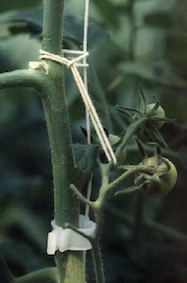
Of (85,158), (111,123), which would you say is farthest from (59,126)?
(111,123)

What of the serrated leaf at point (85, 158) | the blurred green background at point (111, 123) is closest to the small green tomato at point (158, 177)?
the serrated leaf at point (85, 158)

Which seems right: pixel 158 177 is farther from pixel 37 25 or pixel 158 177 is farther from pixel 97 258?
pixel 37 25

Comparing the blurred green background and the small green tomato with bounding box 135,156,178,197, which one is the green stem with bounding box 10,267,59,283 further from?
the blurred green background

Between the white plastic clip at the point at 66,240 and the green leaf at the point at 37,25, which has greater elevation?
the green leaf at the point at 37,25

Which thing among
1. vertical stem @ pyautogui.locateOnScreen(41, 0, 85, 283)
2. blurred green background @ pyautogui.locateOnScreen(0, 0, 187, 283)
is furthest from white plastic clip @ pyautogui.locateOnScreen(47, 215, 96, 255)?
blurred green background @ pyautogui.locateOnScreen(0, 0, 187, 283)

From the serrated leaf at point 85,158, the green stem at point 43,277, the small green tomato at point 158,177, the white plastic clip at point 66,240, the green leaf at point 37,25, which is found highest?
the green leaf at point 37,25

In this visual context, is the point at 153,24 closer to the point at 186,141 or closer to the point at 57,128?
the point at 186,141

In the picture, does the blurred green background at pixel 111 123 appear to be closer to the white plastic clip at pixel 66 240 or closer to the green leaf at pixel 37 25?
the green leaf at pixel 37 25
